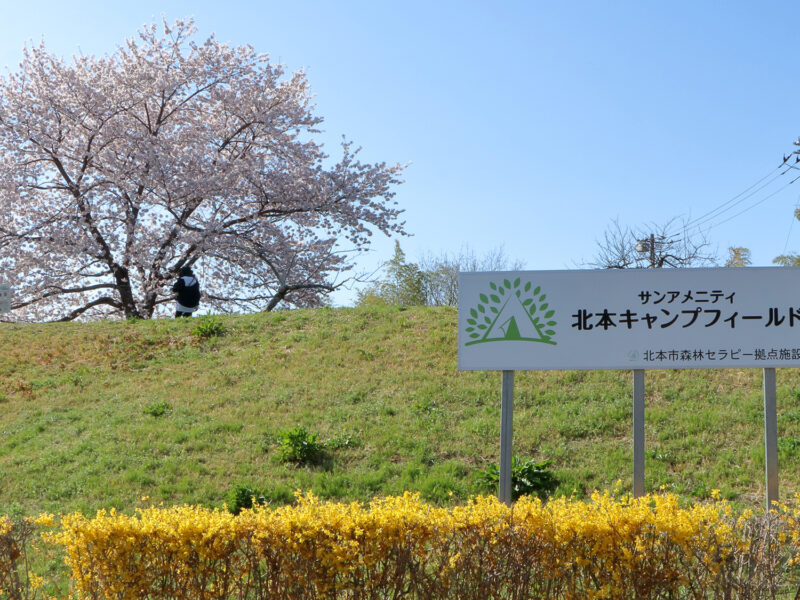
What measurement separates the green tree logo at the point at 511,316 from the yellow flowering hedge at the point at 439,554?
6.57 feet

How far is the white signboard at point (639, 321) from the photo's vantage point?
609cm

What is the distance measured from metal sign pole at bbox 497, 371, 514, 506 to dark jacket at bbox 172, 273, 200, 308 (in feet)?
39.0

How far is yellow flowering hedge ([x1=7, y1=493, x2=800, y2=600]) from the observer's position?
4137 mm

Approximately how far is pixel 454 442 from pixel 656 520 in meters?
4.03

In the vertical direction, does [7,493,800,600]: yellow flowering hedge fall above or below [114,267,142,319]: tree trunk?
below

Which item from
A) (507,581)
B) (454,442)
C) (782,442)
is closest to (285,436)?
(454,442)

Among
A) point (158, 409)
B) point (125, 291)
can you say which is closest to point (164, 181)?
point (125, 291)

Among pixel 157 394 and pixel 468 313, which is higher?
pixel 468 313

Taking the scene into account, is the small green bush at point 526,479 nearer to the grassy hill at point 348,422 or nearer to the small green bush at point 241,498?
the grassy hill at point 348,422

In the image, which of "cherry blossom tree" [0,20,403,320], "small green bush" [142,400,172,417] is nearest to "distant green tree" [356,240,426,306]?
"cherry blossom tree" [0,20,403,320]

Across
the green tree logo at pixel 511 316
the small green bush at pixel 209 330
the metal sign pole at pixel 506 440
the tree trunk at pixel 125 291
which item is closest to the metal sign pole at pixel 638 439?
the green tree logo at pixel 511 316

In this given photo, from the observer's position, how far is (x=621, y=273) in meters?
6.16

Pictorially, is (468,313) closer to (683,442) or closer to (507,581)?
(507,581)

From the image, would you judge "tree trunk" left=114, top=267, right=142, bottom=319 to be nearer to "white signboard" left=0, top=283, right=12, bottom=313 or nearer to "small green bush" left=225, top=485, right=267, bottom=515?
"white signboard" left=0, top=283, right=12, bottom=313
